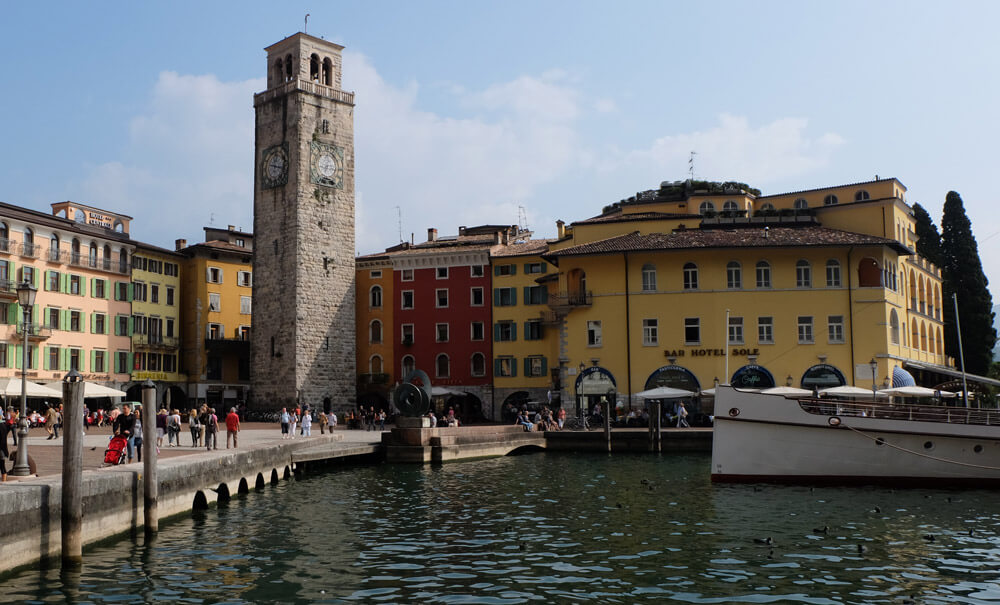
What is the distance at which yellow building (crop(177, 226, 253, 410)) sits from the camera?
213ft

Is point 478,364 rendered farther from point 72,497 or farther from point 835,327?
point 72,497

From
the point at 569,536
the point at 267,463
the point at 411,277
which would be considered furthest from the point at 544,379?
the point at 569,536

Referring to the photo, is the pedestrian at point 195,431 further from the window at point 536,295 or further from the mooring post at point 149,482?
the window at point 536,295

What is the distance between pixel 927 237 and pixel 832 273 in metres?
19.5

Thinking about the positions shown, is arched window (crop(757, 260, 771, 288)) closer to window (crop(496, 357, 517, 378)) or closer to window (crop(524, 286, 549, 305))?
window (crop(524, 286, 549, 305))

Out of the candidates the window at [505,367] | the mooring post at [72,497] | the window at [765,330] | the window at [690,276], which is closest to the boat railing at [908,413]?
the mooring post at [72,497]

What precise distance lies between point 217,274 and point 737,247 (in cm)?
3523

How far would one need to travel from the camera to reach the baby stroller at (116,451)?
21734 mm

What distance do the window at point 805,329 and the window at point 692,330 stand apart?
4.84 m

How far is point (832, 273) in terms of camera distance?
4884 centimetres

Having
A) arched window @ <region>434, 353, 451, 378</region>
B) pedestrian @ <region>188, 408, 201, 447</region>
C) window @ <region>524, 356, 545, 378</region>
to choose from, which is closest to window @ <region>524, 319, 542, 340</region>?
window @ <region>524, 356, 545, 378</region>

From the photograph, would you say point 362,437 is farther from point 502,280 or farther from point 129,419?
point 502,280

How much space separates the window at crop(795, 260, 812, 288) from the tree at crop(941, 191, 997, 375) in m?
19.1

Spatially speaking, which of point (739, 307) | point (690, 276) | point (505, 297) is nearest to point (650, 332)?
point (690, 276)
